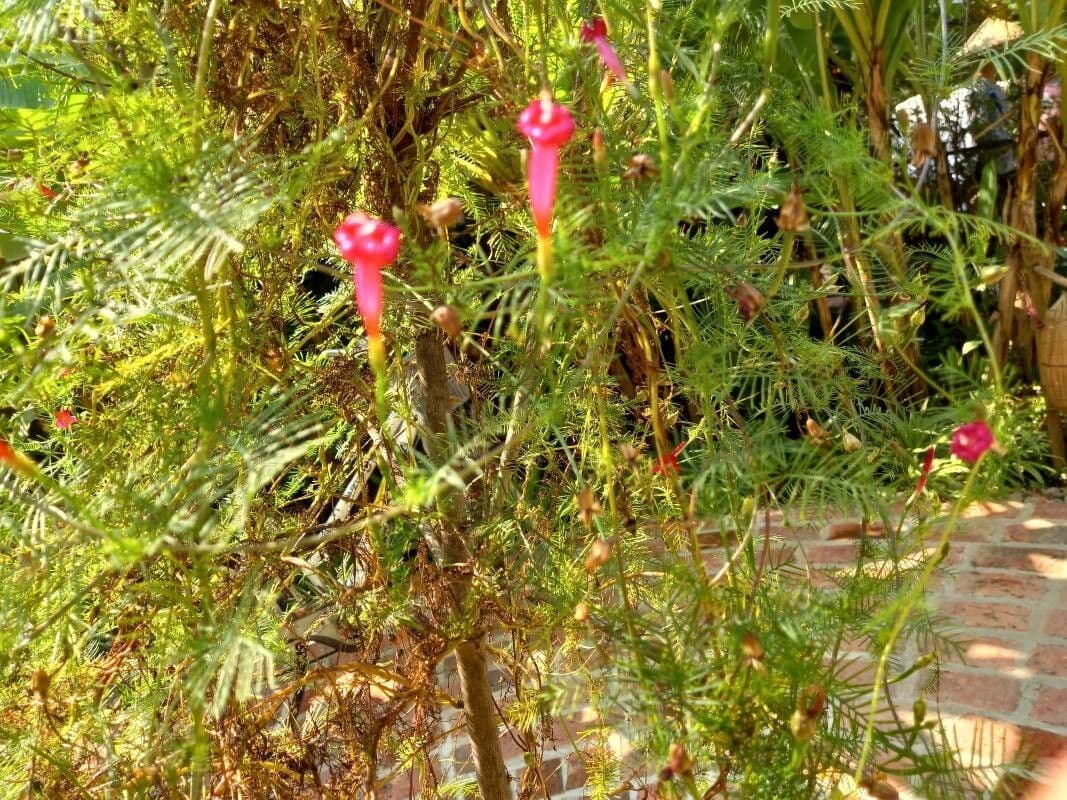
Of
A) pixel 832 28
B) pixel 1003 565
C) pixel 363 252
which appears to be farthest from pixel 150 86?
pixel 832 28

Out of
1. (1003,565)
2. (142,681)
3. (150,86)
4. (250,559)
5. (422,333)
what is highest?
(150,86)

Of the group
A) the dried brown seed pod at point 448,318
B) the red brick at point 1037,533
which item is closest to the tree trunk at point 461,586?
the dried brown seed pod at point 448,318

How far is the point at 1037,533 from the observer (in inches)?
78.6

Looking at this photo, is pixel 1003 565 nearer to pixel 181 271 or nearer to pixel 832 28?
pixel 832 28

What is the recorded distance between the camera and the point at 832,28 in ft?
7.47

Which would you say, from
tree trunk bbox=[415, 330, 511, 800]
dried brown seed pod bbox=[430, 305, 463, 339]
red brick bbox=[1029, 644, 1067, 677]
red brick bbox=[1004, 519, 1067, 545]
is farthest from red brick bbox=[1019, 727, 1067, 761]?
dried brown seed pod bbox=[430, 305, 463, 339]

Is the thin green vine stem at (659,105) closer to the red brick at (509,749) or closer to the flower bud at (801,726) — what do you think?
the flower bud at (801,726)


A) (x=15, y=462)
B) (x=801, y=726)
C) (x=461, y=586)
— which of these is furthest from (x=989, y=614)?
(x=15, y=462)

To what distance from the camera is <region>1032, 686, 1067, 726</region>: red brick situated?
137 cm

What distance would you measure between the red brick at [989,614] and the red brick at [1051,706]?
20 cm

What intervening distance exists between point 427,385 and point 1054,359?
1.94 meters

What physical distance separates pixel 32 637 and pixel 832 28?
88.1 inches

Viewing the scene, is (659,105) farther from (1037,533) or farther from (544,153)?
(1037,533)

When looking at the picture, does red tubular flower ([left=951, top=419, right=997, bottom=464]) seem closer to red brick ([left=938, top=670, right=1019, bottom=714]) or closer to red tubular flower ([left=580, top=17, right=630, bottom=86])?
red tubular flower ([left=580, top=17, right=630, bottom=86])
